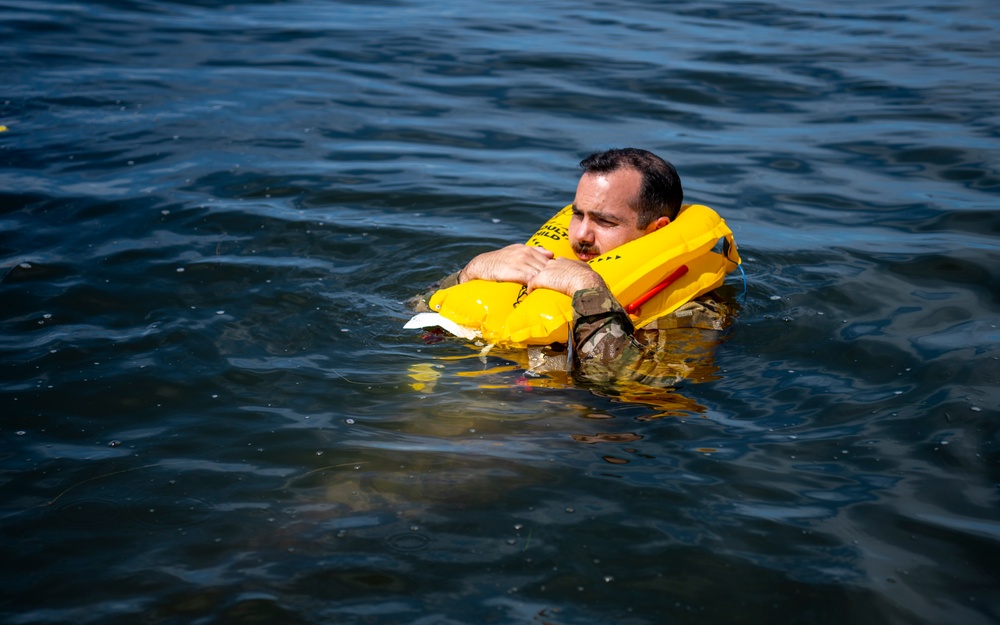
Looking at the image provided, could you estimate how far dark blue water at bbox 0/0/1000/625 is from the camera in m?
3.59

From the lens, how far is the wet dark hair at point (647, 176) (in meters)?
5.58

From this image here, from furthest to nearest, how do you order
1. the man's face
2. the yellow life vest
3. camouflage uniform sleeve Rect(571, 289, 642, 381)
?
the man's face, the yellow life vest, camouflage uniform sleeve Rect(571, 289, 642, 381)

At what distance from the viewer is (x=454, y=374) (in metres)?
5.16

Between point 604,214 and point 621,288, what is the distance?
60 centimetres

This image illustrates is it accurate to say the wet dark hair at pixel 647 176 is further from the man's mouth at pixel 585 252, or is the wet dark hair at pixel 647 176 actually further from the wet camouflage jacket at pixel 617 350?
the wet camouflage jacket at pixel 617 350

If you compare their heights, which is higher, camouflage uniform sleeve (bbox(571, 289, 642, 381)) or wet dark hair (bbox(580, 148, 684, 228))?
wet dark hair (bbox(580, 148, 684, 228))

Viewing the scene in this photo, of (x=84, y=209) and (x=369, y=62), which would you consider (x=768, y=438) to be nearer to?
(x=84, y=209)

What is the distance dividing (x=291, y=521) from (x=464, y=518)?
670 millimetres

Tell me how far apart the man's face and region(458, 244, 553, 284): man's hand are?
26 centimetres

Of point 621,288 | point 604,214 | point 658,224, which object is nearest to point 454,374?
point 621,288

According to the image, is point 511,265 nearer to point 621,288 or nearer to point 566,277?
point 566,277

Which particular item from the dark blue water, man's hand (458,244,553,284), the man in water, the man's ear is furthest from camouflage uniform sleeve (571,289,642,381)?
the man's ear

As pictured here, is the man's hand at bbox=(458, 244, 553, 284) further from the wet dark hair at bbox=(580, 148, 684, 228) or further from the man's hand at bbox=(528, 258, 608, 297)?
the wet dark hair at bbox=(580, 148, 684, 228)

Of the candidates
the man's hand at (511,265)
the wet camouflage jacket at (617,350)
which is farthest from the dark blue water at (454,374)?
the man's hand at (511,265)
